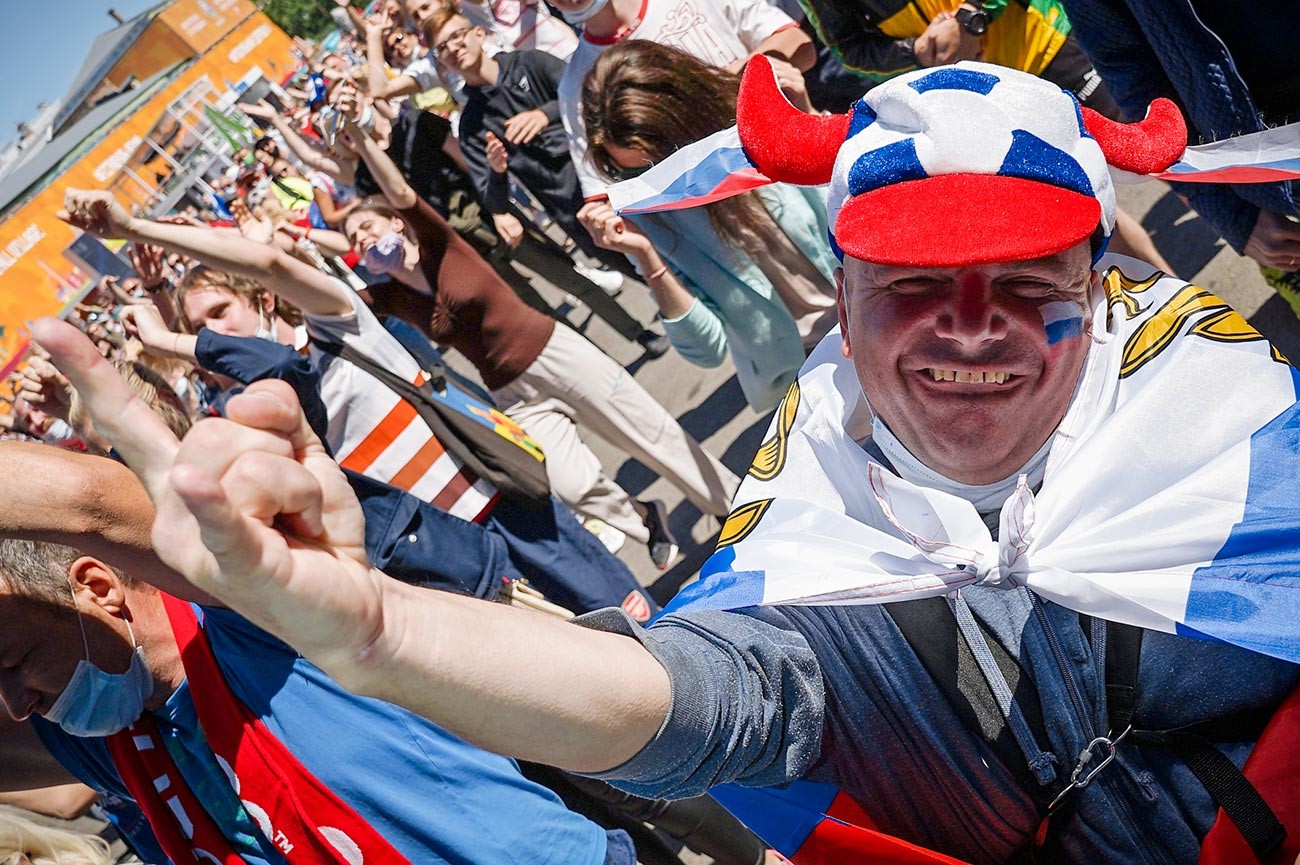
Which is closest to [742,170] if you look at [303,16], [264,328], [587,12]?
[587,12]

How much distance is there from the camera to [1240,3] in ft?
5.88

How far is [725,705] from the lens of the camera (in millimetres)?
1088

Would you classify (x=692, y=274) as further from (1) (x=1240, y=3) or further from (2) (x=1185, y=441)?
(2) (x=1185, y=441)

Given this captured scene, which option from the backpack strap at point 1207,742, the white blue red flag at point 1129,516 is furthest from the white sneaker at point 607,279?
the backpack strap at point 1207,742

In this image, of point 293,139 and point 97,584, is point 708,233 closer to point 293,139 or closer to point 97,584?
point 97,584

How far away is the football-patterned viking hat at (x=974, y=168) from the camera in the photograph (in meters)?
1.14

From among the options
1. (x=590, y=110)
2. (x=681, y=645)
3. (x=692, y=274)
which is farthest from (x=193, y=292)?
(x=681, y=645)

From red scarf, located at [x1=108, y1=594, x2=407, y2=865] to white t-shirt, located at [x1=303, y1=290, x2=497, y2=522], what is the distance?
898mm

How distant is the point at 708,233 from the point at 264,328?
1345mm

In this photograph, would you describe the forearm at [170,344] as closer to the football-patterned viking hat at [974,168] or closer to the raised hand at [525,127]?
the raised hand at [525,127]

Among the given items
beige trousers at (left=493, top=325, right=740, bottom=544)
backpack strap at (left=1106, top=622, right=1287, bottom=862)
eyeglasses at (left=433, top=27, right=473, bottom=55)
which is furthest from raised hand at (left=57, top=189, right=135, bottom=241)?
backpack strap at (left=1106, top=622, right=1287, bottom=862)

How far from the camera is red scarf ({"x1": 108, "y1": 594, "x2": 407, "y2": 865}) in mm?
1626

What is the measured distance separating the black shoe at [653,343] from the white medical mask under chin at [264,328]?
2.32m

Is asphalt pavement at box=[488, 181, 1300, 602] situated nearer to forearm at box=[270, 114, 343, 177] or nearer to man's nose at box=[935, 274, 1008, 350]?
forearm at box=[270, 114, 343, 177]
